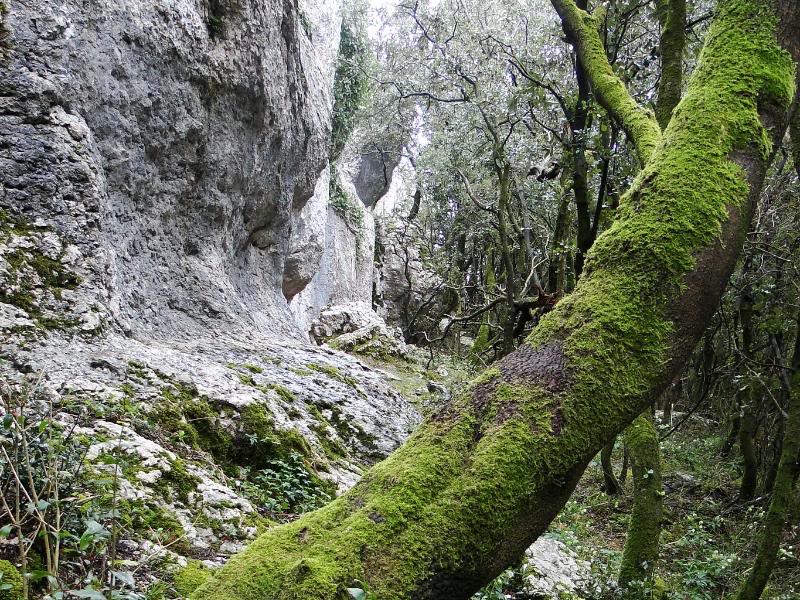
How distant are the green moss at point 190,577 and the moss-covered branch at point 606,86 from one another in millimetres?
3105

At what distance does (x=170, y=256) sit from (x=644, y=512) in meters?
5.89

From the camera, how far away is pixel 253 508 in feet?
12.5

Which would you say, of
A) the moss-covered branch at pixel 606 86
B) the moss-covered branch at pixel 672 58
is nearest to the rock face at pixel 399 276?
the moss-covered branch at pixel 606 86

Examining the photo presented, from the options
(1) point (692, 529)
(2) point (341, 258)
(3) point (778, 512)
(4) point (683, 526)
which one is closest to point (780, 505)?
(3) point (778, 512)

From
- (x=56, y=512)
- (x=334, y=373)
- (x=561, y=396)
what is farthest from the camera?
(x=334, y=373)

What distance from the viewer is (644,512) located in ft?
14.6

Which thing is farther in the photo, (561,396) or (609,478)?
(609,478)

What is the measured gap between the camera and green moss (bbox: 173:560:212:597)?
102 inches

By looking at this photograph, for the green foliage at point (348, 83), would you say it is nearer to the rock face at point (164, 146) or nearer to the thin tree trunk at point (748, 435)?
the rock face at point (164, 146)

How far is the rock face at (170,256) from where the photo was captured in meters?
3.79

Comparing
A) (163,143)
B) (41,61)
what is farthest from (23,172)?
(163,143)

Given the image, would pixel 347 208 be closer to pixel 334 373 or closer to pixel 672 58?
pixel 334 373

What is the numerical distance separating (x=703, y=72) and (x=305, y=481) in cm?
402

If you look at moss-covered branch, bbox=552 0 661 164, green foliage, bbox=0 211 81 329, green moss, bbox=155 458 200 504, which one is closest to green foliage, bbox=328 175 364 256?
green foliage, bbox=0 211 81 329
